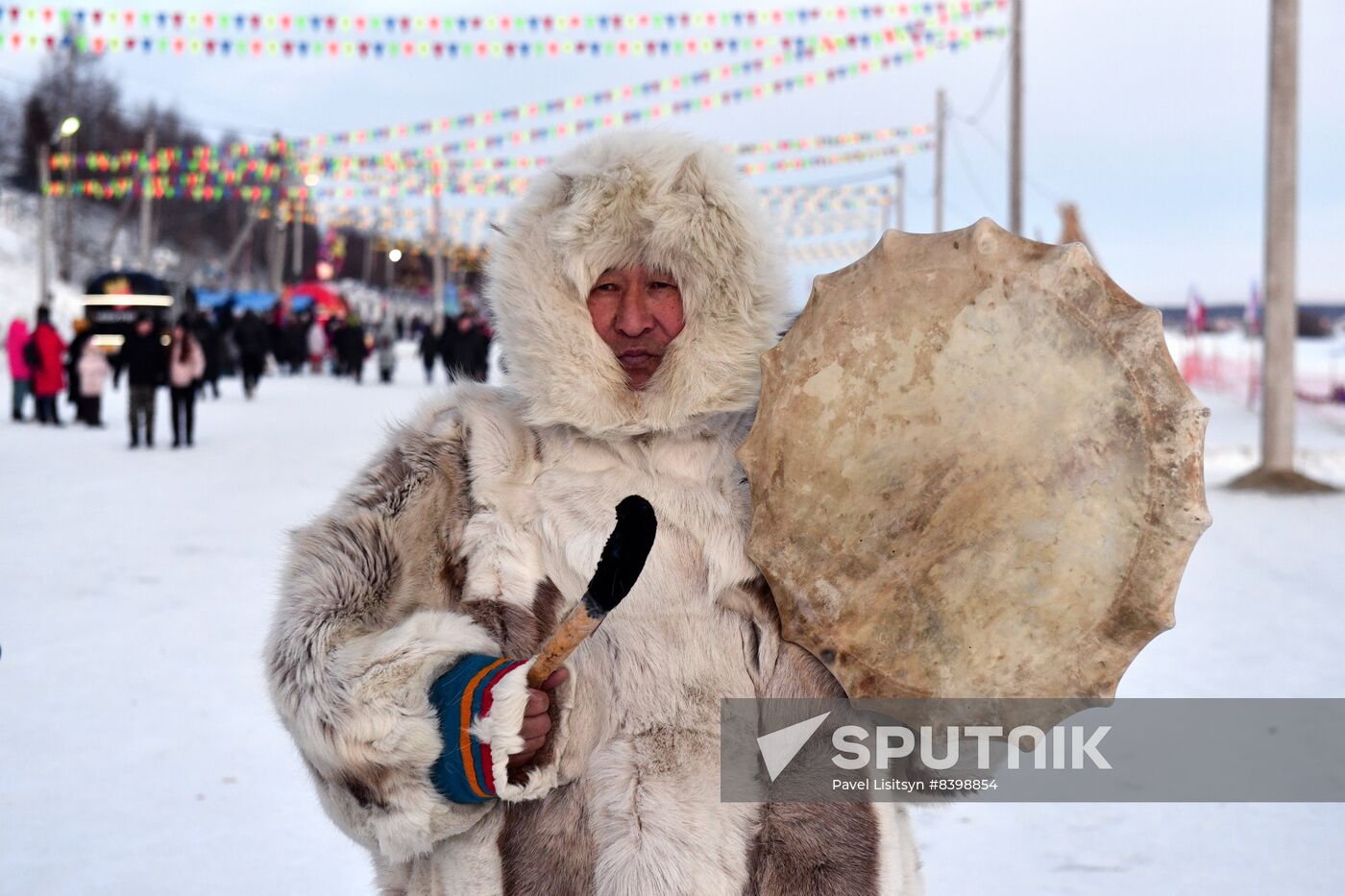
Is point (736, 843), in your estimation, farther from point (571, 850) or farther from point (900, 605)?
point (900, 605)

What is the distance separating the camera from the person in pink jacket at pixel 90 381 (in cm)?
1479

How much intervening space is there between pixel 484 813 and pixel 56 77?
1978 inches

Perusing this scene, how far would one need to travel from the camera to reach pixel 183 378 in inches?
514

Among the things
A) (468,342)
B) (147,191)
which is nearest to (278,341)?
(147,191)

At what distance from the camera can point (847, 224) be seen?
33719 mm

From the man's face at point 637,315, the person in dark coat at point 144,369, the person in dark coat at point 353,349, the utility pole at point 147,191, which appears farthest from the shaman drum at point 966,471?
the utility pole at point 147,191

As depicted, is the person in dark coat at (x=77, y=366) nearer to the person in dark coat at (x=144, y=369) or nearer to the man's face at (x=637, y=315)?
the person in dark coat at (x=144, y=369)

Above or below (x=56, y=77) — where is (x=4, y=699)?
below

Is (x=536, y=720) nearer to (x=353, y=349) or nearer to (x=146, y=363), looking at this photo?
(x=146, y=363)

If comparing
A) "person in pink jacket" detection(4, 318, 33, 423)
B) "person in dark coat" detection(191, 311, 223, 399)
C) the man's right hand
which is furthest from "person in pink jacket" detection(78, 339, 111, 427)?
the man's right hand

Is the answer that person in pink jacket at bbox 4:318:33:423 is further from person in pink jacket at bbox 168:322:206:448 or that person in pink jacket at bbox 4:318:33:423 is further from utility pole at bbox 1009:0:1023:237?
utility pole at bbox 1009:0:1023:237

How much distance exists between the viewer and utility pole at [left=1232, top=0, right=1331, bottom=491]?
1084 centimetres

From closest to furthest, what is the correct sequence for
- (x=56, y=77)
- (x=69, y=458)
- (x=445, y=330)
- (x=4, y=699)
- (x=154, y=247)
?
1. (x=4, y=699)
2. (x=69, y=458)
3. (x=445, y=330)
4. (x=56, y=77)
5. (x=154, y=247)

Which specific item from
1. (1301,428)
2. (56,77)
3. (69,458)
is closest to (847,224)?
(1301,428)
